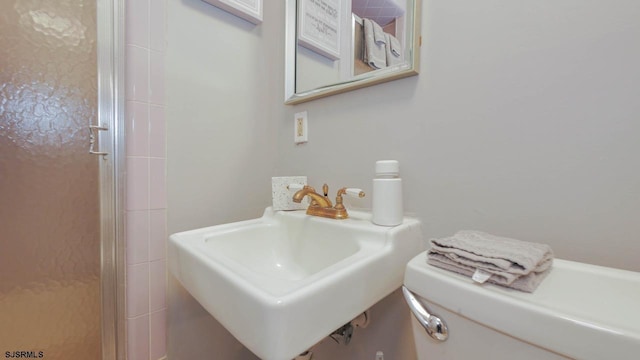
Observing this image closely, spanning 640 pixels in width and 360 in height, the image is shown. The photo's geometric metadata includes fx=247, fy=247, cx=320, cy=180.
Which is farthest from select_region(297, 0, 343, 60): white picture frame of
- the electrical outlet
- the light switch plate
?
the light switch plate

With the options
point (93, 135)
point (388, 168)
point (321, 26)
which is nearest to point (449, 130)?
point (388, 168)

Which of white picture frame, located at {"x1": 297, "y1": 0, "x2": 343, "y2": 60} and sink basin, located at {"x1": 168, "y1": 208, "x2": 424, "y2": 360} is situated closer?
sink basin, located at {"x1": 168, "y1": 208, "x2": 424, "y2": 360}

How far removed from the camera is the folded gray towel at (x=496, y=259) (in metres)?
0.37

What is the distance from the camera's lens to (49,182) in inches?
29.2

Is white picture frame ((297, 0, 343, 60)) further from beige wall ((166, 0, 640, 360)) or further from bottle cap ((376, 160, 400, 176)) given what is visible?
bottle cap ((376, 160, 400, 176))

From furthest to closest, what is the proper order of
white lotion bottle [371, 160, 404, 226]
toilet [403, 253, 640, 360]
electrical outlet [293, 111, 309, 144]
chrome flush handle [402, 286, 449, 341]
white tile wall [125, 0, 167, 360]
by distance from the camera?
electrical outlet [293, 111, 309, 144] < white tile wall [125, 0, 167, 360] < white lotion bottle [371, 160, 404, 226] < chrome flush handle [402, 286, 449, 341] < toilet [403, 253, 640, 360]

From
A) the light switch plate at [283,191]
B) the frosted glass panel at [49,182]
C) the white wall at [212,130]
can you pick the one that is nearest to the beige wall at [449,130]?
the white wall at [212,130]

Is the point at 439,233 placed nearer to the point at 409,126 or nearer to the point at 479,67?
the point at 409,126

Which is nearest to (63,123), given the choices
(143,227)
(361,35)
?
(143,227)

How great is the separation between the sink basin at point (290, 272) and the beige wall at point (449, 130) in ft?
0.59

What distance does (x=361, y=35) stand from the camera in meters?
0.83

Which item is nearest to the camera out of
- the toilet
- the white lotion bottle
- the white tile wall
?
the toilet

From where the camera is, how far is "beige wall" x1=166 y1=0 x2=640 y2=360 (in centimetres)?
49

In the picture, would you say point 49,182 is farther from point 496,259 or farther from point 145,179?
point 496,259
